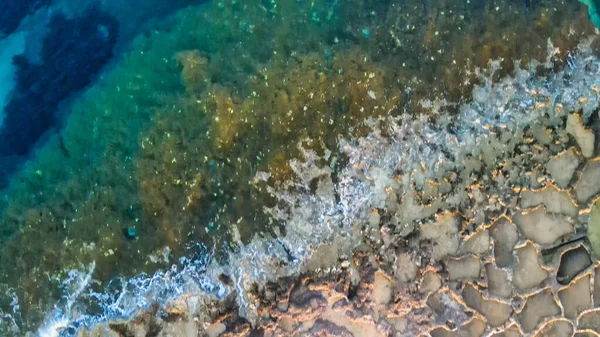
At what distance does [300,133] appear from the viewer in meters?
3.25

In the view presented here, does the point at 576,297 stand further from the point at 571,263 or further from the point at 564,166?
the point at 564,166

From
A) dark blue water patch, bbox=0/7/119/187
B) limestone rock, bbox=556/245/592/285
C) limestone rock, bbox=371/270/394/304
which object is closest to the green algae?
limestone rock, bbox=556/245/592/285

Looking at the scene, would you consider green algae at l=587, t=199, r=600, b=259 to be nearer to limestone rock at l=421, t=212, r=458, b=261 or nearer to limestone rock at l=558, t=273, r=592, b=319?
limestone rock at l=558, t=273, r=592, b=319

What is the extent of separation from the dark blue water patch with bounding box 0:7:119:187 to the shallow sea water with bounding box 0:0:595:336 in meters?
0.80

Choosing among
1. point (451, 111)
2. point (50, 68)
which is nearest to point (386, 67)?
point (451, 111)

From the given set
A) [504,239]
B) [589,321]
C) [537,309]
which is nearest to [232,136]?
[504,239]

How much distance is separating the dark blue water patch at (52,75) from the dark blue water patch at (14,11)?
33cm

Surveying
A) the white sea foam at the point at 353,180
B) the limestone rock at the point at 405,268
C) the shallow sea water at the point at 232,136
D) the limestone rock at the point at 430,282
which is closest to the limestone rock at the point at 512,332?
the limestone rock at the point at 430,282

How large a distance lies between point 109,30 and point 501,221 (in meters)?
3.45

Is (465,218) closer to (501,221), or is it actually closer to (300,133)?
(501,221)

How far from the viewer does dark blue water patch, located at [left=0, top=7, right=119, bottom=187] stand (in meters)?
4.08

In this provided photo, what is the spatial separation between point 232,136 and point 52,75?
2.14m

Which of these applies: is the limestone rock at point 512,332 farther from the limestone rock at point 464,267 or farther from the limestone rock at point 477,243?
the limestone rock at point 477,243

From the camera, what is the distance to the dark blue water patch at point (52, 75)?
4082 millimetres
